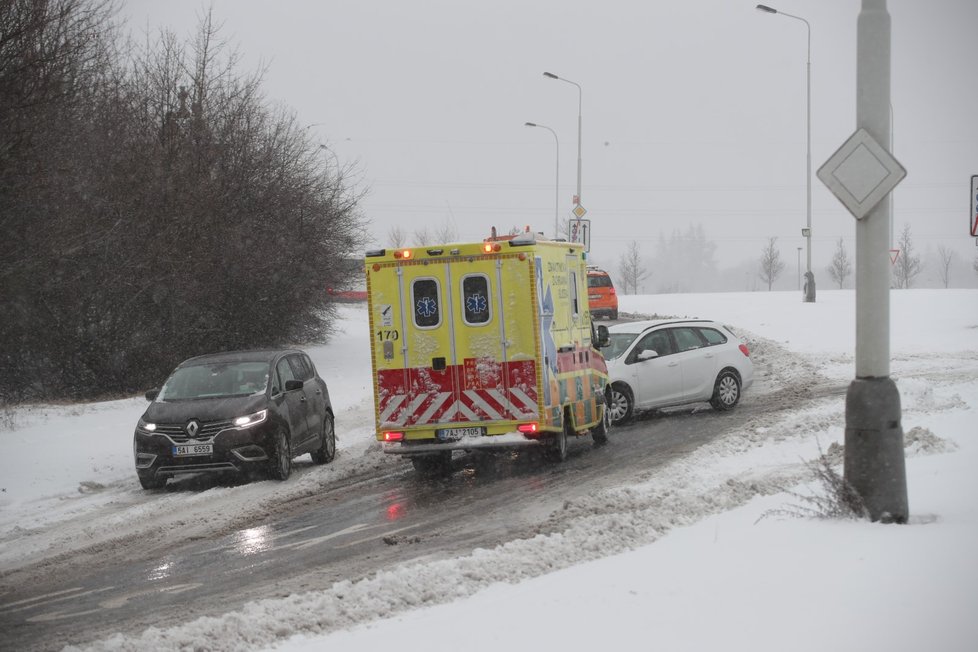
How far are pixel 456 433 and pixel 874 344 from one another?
632 centimetres

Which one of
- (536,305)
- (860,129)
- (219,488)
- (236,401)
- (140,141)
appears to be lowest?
(219,488)

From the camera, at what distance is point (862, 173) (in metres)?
7.82

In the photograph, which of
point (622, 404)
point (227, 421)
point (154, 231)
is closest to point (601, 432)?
point (622, 404)

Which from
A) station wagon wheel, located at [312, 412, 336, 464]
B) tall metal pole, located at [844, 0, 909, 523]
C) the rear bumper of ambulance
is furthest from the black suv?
tall metal pole, located at [844, 0, 909, 523]

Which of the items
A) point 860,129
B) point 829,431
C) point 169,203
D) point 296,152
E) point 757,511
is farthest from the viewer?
point 296,152

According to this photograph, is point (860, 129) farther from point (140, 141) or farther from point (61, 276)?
point (140, 141)

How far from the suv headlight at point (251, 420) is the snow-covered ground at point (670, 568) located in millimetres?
796

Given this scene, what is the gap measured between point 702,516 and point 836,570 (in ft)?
8.09

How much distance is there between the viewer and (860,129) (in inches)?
309

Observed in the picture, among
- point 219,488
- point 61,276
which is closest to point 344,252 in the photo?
point 61,276

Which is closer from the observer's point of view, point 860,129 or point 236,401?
point 860,129

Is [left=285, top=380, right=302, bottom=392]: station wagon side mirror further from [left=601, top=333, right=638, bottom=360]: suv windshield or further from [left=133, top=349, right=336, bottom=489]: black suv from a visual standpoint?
[left=601, top=333, right=638, bottom=360]: suv windshield

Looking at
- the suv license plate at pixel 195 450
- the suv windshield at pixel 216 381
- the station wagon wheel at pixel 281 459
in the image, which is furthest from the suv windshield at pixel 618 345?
the suv license plate at pixel 195 450

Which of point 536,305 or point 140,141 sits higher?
point 140,141
